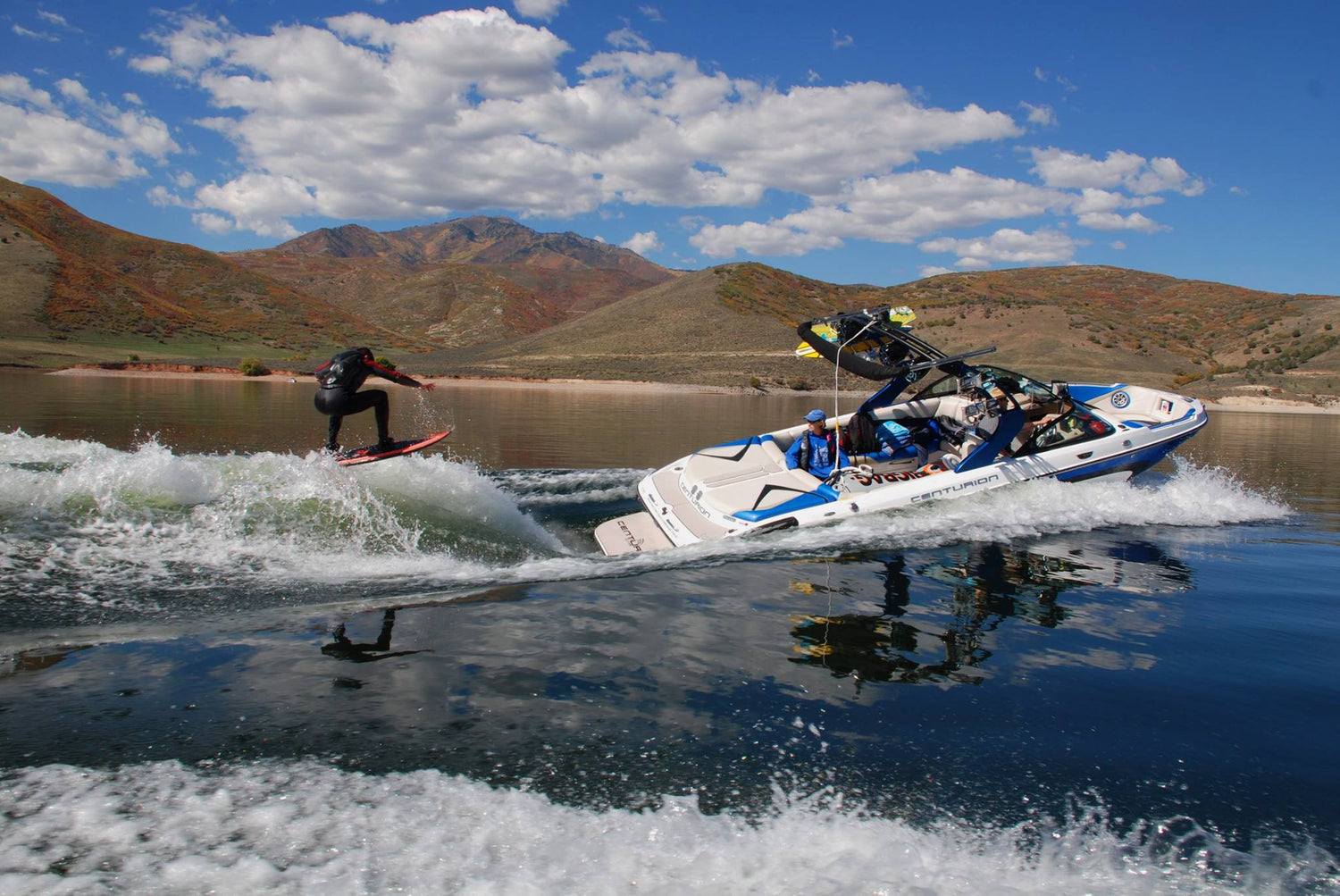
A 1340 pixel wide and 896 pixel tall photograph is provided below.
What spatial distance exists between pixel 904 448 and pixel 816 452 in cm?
189

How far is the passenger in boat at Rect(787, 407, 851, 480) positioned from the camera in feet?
37.9

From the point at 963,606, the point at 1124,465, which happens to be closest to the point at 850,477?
the point at 963,606

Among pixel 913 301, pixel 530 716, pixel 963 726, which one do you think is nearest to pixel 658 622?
pixel 530 716

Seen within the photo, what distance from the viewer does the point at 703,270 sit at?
11962 cm

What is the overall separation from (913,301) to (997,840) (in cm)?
9921

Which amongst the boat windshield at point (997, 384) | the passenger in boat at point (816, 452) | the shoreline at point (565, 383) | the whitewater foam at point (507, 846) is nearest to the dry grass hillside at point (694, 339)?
the shoreline at point (565, 383)

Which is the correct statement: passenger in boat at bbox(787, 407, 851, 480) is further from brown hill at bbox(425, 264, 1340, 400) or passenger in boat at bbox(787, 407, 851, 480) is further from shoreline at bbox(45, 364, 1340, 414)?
brown hill at bbox(425, 264, 1340, 400)

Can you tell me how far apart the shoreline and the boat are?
37.4 metres

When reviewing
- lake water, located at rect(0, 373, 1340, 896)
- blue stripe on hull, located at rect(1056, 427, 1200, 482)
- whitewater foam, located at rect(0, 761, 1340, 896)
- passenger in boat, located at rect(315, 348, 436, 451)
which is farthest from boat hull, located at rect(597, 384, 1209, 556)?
whitewater foam, located at rect(0, 761, 1340, 896)

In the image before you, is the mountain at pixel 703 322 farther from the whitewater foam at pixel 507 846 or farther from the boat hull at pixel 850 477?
the whitewater foam at pixel 507 846

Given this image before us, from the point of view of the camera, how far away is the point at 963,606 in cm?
750

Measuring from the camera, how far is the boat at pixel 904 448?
34.1 ft

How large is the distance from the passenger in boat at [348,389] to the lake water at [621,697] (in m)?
0.75

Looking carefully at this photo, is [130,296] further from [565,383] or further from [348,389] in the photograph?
[348,389]
